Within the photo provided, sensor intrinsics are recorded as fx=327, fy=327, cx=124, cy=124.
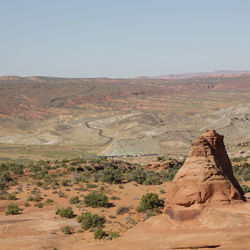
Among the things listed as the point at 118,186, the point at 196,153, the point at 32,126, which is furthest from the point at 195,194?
A: the point at 32,126

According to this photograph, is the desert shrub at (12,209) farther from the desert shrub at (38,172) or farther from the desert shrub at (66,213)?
the desert shrub at (38,172)

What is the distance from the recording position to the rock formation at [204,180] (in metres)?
16.8

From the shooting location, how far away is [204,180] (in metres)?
17.0

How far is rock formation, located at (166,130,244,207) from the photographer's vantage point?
16753 millimetres

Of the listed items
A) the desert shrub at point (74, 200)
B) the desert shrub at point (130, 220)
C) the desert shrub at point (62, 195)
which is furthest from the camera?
the desert shrub at point (62, 195)

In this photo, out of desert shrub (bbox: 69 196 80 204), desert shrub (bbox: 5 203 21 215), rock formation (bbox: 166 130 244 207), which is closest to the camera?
rock formation (bbox: 166 130 244 207)

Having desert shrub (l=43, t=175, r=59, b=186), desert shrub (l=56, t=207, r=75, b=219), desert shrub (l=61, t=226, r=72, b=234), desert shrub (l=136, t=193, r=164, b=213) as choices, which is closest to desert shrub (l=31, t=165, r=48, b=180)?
desert shrub (l=43, t=175, r=59, b=186)

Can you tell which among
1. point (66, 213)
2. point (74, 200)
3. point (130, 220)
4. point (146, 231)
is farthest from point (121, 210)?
point (146, 231)

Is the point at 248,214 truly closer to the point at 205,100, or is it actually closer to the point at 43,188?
the point at 43,188

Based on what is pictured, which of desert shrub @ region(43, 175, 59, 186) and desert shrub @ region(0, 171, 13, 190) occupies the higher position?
desert shrub @ region(0, 171, 13, 190)

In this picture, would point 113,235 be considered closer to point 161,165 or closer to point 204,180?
point 204,180

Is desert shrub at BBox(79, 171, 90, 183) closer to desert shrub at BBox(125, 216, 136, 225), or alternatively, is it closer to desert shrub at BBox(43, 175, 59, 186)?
desert shrub at BBox(43, 175, 59, 186)

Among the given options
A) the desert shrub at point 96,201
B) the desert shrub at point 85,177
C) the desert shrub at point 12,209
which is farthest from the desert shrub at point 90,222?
the desert shrub at point 85,177

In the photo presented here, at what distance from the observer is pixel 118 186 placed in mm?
29875
